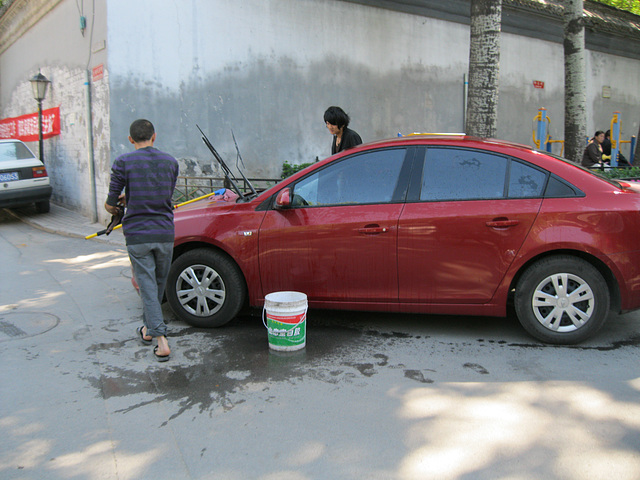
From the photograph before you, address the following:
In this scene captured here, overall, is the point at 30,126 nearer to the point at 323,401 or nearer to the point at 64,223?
the point at 64,223

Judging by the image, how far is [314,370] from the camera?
4145 millimetres

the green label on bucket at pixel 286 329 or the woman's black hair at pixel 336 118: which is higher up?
the woman's black hair at pixel 336 118

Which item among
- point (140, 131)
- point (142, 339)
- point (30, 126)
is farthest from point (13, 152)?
point (140, 131)

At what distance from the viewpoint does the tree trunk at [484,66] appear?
29.3ft

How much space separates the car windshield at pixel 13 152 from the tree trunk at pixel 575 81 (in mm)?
11758

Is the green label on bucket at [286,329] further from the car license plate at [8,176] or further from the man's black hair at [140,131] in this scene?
the car license plate at [8,176]

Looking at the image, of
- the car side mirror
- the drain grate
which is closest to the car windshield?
the drain grate

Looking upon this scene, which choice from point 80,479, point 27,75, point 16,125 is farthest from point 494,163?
point 16,125

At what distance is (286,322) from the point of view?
439cm

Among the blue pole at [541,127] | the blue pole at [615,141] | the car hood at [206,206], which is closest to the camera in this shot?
the car hood at [206,206]

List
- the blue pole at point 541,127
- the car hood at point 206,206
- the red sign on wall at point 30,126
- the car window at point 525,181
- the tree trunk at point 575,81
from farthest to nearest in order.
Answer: the blue pole at point 541,127 < the red sign on wall at point 30,126 < the tree trunk at point 575,81 < the car hood at point 206,206 < the car window at point 525,181

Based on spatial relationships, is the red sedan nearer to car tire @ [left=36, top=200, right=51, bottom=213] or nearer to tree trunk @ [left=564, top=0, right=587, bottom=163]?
tree trunk @ [left=564, top=0, right=587, bottom=163]

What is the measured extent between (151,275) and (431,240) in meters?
2.31

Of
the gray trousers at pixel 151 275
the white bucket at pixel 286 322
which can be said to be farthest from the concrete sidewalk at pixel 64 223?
the white bucket at pixel 286 322
